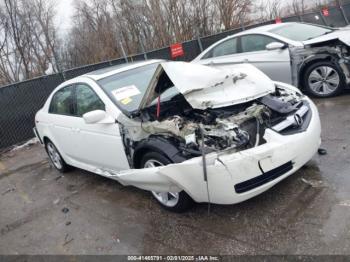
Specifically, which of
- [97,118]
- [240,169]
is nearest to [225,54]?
[97,118]

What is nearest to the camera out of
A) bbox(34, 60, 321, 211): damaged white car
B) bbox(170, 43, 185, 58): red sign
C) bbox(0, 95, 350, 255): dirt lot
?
bbox(0, 95, 350, 255): dirt lot

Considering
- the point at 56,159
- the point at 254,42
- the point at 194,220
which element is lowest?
the point at 194,220

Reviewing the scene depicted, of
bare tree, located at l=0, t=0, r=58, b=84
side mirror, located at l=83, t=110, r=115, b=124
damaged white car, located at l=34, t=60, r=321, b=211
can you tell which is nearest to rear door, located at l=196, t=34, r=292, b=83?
damaged white car, located at l=34, t=60, r=321, b=211

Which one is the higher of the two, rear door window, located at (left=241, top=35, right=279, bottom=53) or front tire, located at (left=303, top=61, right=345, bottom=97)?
rear door window, located at (left=241, top=35, right=279, bottom=53)

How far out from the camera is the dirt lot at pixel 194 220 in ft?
10.3

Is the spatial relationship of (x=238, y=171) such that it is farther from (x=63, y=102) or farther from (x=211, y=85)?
(x=63, y=102)

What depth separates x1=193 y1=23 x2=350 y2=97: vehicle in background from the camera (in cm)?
635

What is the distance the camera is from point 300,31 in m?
7.24

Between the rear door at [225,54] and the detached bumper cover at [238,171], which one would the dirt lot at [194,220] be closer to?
the detached bumper cover at [238,171]

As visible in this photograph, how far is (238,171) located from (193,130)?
0.60 meters

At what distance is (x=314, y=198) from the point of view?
357 cm

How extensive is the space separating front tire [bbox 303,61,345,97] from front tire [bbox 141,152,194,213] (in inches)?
160

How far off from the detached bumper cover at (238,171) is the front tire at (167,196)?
15cm

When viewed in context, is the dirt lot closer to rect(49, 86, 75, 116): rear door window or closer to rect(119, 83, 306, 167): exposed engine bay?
rect(119, 83, 306, 167): exposed engine bay
